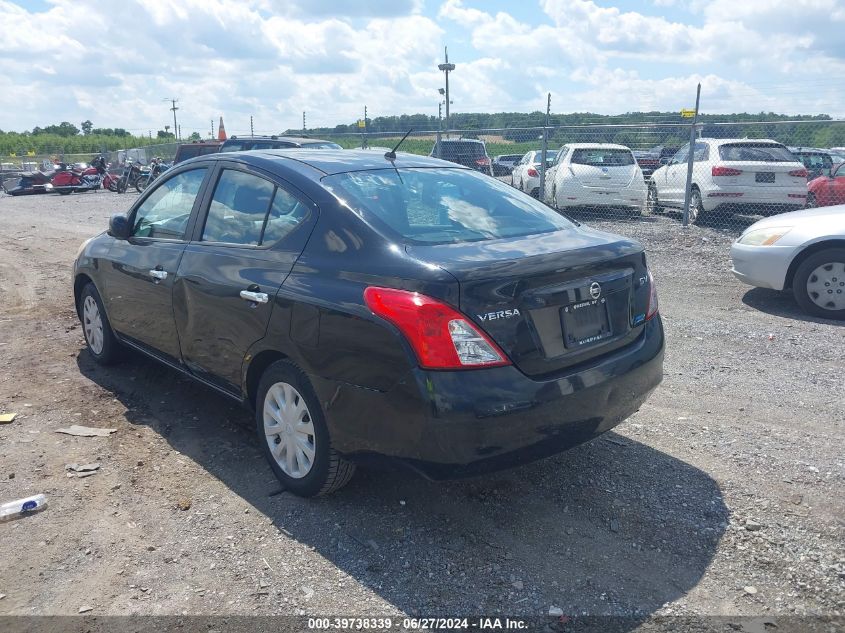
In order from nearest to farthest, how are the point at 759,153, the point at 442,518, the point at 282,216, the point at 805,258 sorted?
the point at 442,518, the point at 282,216, the point at 805,258, the point at 759,153

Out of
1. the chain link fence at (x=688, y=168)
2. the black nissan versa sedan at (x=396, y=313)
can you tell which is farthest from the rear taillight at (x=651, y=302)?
the chain link fence at (x=688, y=168)

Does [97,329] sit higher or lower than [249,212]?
lower

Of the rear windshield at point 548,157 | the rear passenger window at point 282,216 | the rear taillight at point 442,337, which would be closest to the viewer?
the rear taillight at point 442,337

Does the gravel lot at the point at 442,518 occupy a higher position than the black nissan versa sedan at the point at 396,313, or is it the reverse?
the black nissan versa sedan at the point at 396,313

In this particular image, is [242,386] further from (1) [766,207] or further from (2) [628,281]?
(1) [766,207]

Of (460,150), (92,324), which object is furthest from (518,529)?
(460,150)

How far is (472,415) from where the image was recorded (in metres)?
2.94

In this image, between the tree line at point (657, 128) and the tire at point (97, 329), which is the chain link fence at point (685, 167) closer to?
the tree line at point (657, 128)

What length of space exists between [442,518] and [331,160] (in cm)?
206

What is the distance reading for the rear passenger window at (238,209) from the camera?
395 cm

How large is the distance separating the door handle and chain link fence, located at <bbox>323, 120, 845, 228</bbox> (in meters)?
7.50

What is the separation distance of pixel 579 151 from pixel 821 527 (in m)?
12.2

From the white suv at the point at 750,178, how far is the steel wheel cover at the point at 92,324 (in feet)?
34.7

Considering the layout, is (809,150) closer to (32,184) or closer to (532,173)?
(532,173)
